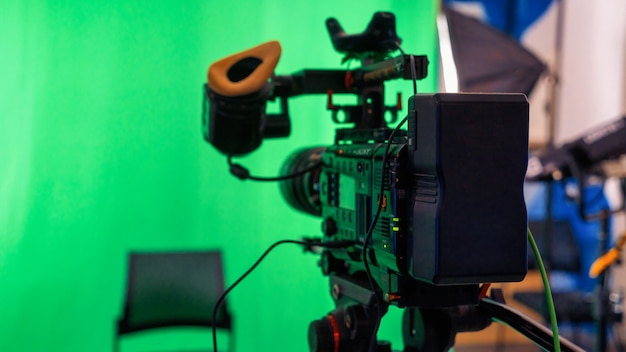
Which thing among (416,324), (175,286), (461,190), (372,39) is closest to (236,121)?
(372,39)

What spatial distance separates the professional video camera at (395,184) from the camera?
95cm

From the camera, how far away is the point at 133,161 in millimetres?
2354

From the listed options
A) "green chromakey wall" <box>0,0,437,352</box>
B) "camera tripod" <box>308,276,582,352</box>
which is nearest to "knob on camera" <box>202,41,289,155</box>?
"camera tripod" <box>308,276,582,352</box>

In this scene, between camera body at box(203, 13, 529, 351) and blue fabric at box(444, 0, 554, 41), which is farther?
blue fabric at box(444, 0, 554, 41)

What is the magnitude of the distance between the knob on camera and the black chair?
936 millimetres

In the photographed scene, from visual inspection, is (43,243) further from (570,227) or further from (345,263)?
(570,227)

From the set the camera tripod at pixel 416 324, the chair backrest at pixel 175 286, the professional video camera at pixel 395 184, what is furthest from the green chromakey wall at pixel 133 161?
the camera tripod at pixel 416 324

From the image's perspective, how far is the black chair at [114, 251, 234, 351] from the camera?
239 centimetres

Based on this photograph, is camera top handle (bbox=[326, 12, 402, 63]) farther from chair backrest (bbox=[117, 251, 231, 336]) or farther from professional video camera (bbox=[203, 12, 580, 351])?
chair backrest (bbox=[117, 251, 231, 336])

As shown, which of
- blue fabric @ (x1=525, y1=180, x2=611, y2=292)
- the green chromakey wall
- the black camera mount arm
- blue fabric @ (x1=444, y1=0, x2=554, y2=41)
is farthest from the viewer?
blue fabric @ (x1=525, y1=180, x2=611, y2=292)

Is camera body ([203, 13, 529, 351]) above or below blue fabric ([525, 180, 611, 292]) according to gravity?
above

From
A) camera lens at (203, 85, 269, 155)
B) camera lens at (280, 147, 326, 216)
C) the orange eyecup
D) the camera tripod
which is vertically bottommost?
the camera tripod

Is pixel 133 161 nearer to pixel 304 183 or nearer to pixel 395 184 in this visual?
pixel 304 183

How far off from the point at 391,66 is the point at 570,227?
8.87 ft
